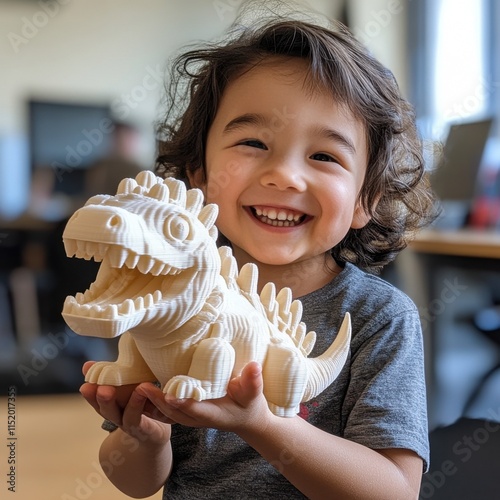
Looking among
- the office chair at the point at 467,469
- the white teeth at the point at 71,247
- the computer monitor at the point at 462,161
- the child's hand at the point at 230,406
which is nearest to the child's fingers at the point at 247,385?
the child's hand at the point at 230,406

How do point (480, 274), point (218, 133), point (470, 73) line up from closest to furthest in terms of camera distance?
point (218, 133), point (480, 274), point (470, 73)

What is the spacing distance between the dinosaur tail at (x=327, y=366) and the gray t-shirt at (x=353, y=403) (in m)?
0.11

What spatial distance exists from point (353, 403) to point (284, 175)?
33 centimetres

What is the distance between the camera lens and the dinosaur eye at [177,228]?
2.33 feet

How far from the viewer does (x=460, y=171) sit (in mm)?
3145

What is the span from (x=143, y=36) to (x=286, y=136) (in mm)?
3346

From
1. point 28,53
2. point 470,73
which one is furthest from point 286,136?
point 28,53

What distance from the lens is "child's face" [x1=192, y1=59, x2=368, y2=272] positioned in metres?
1.02

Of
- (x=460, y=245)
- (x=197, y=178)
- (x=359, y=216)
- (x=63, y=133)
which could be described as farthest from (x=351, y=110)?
(x=63, y=133)

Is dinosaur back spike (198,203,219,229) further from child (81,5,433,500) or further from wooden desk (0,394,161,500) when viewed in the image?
wooden desk (0,394,161,500)

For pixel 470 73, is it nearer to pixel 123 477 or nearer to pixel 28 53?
pixel 28 53

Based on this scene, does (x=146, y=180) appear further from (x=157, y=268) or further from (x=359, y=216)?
(x=359, y=216)

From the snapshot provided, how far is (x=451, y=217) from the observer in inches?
129

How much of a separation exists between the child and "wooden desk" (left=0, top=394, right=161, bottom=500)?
3.74 ft
